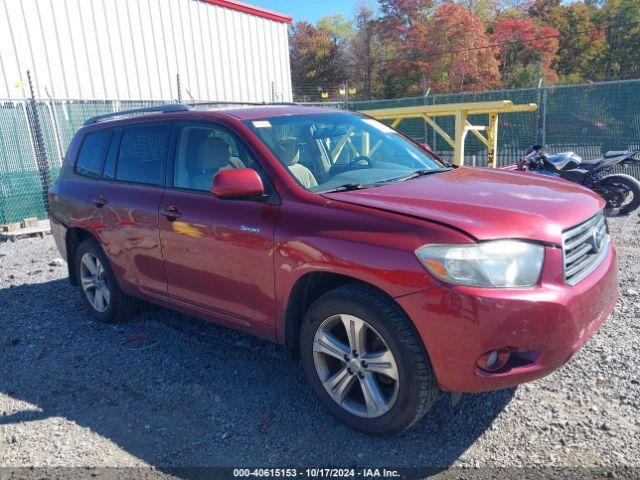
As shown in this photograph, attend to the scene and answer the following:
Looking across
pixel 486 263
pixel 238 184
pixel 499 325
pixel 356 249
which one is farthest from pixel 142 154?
pixel 499 325

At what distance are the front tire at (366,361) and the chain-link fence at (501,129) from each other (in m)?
8.39

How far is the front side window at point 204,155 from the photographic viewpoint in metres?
3.67

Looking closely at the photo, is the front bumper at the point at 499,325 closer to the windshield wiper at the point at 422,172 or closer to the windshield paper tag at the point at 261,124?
Answer: the windshield wiper at the point at 422,172

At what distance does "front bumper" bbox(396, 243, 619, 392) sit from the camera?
2.50m

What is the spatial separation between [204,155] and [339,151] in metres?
0.98

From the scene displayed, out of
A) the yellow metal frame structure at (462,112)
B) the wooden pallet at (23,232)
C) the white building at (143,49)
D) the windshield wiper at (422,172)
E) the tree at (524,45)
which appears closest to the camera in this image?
the windshield wiper at (422,172)

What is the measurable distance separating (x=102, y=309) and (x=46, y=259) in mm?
3293

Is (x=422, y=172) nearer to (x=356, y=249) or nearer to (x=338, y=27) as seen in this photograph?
(x=356, y=249)

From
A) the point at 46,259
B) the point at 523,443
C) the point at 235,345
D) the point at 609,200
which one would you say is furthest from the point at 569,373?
the point at 46,259

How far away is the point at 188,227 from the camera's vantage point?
12.2 ft

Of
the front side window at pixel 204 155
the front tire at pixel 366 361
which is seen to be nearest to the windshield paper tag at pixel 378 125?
the front side window at pixel 204 155

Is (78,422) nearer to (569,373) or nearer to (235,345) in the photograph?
(235,345)

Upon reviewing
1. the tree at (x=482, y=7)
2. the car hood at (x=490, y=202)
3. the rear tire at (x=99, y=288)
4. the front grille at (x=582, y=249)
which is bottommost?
the rear tire at (x=99, y=288)

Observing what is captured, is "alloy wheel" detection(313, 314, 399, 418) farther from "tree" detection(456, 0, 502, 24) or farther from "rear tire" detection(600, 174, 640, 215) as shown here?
"tree" detection(456, 0, 502, 24)
